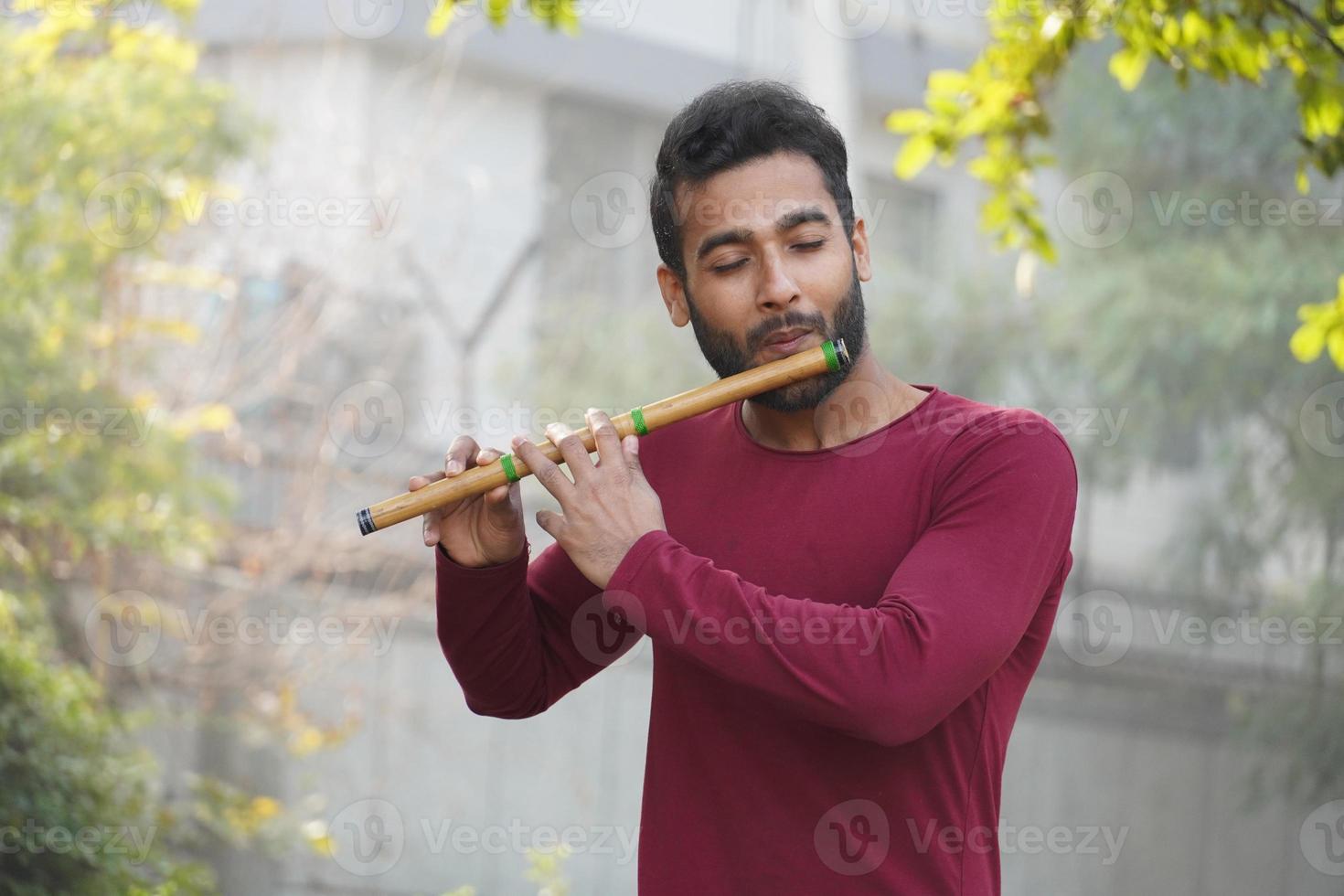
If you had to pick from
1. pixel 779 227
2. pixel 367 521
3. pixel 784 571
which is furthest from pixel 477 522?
pixel 779 227

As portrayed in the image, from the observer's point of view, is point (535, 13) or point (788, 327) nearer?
point (788, 327)

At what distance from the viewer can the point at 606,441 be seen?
6.14 ft

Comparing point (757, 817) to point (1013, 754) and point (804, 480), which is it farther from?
point (1013, 754)

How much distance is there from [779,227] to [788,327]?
0.14 meters

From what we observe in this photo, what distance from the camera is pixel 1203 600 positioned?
6383 mm

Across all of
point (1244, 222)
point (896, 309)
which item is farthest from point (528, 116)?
point (1244, 222)

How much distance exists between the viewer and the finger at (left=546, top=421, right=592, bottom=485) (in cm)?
183

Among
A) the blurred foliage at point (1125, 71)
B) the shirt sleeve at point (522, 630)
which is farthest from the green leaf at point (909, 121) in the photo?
the shirt sleeve at point (522, 630)

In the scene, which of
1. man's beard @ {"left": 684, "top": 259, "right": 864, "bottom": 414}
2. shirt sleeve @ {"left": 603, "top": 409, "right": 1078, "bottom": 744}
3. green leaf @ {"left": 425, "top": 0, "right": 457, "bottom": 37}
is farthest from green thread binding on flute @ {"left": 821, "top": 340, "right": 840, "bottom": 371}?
green leaf @ {"left": 425, "top": 0, "right": 457, "bottom": 37}

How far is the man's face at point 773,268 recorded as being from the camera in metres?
2.00

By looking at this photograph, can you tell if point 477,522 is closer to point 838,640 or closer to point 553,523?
point 553,523

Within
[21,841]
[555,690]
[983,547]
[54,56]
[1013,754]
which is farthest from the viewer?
[1013,754]

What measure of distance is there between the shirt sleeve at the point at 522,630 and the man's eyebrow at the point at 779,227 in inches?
20.2

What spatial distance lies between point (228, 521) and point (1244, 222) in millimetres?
4622
